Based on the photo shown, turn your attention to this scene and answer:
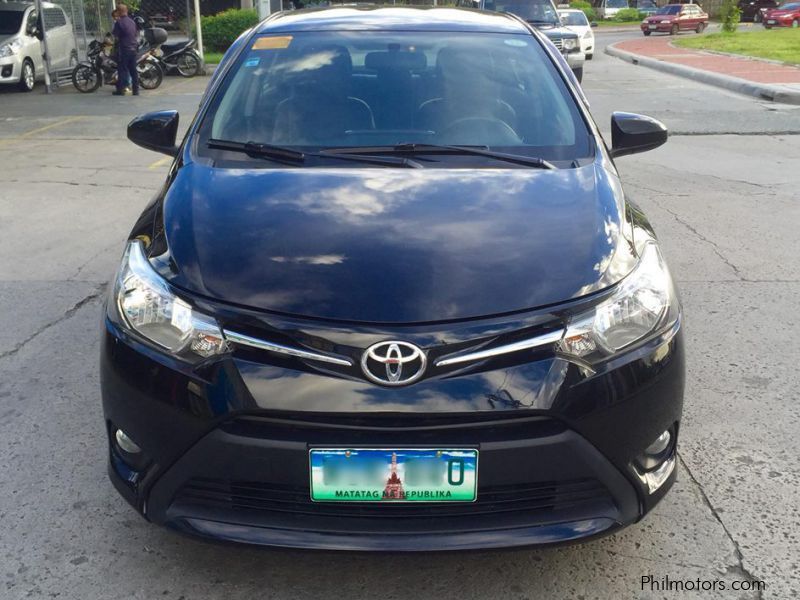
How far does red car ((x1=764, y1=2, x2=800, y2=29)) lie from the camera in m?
42.1

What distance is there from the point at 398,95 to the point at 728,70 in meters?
17.8

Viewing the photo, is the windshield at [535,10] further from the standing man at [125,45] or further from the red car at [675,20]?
the red car at [675,20]

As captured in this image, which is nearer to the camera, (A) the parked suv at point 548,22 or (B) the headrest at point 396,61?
(B) the headrest at point 396,61

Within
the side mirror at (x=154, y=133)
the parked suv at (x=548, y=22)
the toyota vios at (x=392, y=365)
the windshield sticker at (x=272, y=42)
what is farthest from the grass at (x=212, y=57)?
the toyota vios at (x=392, y=365)

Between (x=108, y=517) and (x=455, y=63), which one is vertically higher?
(x=455, y=63)

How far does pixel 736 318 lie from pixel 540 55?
1.94 metres

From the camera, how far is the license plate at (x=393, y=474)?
7.51 ft

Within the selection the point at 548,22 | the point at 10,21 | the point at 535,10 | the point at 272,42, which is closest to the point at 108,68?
the point at 10,21

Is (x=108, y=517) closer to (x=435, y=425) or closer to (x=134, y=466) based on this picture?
(x=134, y=466)

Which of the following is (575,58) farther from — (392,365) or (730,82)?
(392,365)

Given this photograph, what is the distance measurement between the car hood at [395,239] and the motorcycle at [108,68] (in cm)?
1513

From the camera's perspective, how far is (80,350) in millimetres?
4465

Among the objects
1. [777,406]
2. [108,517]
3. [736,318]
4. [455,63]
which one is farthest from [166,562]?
[736,318]

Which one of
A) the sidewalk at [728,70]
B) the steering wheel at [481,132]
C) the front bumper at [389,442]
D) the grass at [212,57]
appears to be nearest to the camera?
the front bumper at [389,442]
